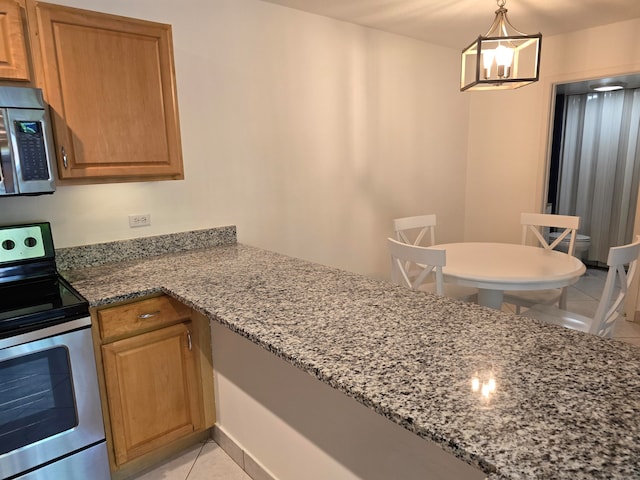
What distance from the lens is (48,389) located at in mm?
1537

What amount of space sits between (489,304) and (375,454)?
1471mm

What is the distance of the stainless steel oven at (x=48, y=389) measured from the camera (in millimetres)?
1450

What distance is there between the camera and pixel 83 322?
1.57m

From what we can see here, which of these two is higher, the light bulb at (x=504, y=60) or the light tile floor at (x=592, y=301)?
the light bulb at (x=504, y=60)

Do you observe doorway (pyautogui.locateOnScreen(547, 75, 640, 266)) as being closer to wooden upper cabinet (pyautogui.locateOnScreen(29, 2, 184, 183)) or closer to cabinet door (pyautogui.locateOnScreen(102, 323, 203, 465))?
wooden upper cabinet (pyautogui.locateOnScreen(29, 2, 184, 183))

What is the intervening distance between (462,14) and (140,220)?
8.07 feet

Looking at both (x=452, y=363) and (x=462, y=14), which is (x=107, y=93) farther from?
(x=462, y=14)

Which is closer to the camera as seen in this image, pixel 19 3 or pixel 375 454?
pixel 375 454

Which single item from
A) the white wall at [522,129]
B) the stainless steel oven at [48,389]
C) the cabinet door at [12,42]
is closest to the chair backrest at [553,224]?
the white wall at [522,129]

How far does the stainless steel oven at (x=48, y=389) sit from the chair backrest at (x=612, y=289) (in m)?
2.20

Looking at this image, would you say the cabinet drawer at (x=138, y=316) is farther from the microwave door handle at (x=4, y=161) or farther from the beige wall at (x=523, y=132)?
the beige wall at (x=523, y=132)

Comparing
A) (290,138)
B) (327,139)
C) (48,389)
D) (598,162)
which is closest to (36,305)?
(48,389)

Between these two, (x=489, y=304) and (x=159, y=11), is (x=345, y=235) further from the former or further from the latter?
(x=159, y=11)

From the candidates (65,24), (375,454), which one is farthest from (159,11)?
(375,454)
